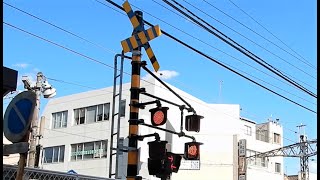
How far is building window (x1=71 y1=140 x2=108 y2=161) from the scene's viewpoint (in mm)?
41375

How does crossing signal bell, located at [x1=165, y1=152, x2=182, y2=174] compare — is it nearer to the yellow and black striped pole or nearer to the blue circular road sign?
the yellow and black striped pole

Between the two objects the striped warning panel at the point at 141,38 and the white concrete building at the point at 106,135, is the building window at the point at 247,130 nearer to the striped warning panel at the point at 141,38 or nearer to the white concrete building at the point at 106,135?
the white concrete building at the point at 106,135

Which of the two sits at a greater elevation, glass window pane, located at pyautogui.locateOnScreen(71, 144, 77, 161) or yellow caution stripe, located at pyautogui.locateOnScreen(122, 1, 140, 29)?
yellow caution stripe, located at pyautogui.locateOnScreen(122, 1, 140, 29)

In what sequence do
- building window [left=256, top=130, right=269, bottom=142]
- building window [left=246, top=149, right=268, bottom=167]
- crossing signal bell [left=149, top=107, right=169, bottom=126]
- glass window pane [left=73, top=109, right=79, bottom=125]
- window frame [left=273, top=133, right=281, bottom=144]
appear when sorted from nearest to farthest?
crossing signal bell [left=149, top=107, right=169, bottom=126] < glass window pane [left=73, top=109, right=79, bottom=125] < building window [left=246, top=149, right=268, bottom=167] < building window [left=256, top=130, right=269, bottom=142] < window frame [left=273, top=133, right=281, bottom=144]

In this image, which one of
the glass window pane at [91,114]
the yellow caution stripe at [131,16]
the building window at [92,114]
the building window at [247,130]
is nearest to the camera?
the yellow caution stripe at [131,16]

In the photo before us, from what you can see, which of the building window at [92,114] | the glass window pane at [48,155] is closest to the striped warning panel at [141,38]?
the building window at [92,114]

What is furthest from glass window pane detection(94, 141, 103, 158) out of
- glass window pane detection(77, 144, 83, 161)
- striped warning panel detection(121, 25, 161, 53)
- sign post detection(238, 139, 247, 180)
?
striped warning panel detection(121, 25, 161, 53)

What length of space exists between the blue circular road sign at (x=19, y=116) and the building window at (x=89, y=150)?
34991mm

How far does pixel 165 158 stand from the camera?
31.9ft

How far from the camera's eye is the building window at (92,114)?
42156 mm

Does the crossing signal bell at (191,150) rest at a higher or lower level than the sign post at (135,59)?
lower

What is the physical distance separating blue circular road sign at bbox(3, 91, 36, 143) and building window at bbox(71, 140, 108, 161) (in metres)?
35.0

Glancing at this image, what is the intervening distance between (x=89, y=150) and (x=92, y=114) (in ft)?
9.64

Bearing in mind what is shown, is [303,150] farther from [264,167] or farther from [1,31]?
[1,31]
